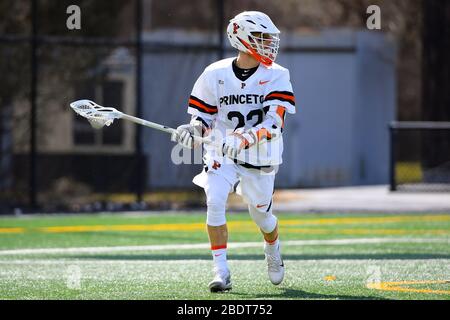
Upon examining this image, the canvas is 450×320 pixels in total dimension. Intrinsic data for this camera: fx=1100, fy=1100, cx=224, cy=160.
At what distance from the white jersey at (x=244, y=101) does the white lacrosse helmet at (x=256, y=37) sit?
13 cm

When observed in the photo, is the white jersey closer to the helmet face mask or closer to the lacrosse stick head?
the helmet face mask

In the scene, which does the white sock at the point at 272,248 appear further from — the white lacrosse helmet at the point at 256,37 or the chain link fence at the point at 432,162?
the chain link fence at the point at 432,162

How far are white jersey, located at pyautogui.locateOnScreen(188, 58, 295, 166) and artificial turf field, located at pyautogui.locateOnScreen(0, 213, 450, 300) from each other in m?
1.02

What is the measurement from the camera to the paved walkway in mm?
17188

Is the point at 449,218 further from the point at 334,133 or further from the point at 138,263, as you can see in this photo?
the point at 334,133

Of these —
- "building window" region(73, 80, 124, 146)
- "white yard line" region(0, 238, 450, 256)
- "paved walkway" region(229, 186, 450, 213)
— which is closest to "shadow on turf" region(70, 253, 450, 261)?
"white yard line" region(0, 238, 450, 256)

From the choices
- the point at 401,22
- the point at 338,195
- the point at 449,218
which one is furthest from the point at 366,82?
the point at 449,218

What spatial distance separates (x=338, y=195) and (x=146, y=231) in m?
7.28

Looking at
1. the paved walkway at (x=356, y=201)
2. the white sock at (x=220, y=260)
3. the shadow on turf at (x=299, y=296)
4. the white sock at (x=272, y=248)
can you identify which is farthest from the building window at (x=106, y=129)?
the shadow on turf at (x=299, y=296)

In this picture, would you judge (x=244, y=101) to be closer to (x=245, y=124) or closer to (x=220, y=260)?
(x=245, y=124)

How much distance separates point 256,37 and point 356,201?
1077 cm

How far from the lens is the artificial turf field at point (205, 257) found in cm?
798

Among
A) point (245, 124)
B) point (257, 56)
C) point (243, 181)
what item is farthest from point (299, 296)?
point (257, 56)

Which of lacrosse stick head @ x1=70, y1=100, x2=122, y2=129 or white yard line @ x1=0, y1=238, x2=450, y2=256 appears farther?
white yard line @ x1=0, y1=238, x2=450, y2=256
